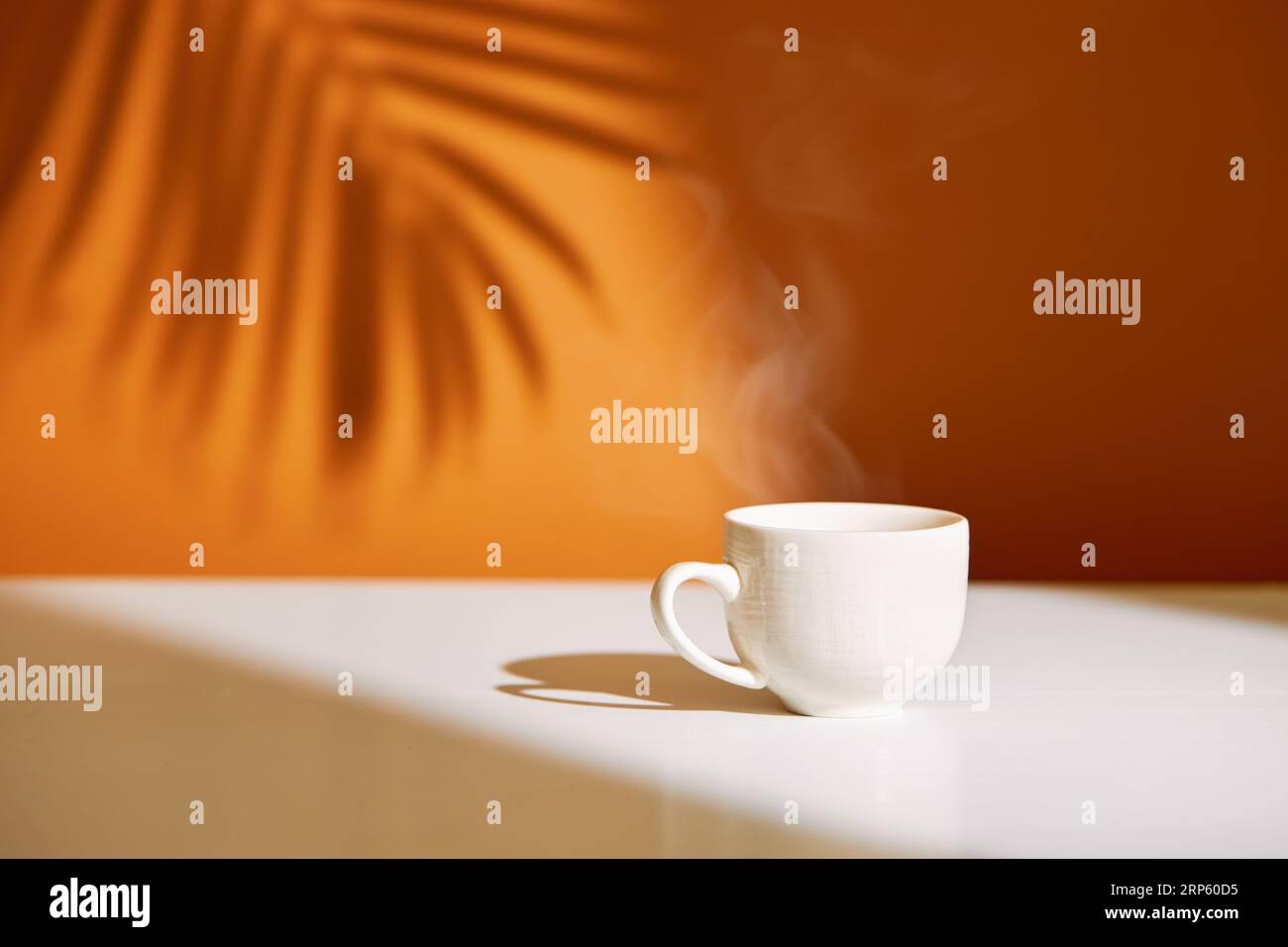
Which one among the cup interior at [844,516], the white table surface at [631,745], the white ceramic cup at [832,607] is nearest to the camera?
the white table surface at [631,745]

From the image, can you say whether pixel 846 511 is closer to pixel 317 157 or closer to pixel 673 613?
pixel 673 613

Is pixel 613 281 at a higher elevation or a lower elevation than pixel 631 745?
higher

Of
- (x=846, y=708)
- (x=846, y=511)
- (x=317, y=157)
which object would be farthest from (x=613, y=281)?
(x=846, y=708)

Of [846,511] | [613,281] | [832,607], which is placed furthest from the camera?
[613,281]

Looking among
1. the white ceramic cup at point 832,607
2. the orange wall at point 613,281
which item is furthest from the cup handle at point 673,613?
the orange wall at point 613,281

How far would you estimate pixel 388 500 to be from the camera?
1.23 meters

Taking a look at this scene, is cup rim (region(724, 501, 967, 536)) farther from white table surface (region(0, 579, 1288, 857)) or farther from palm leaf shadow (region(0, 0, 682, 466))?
palm leaf shadow (region(0, 0, 682, 466))

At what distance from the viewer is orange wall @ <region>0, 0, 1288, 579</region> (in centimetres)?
120

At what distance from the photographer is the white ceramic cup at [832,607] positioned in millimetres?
653

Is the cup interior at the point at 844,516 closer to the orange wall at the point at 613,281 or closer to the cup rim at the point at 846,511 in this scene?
the cup rim at the point at 846,511

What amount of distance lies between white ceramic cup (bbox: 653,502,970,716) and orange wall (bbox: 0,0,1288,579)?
1.74 feet

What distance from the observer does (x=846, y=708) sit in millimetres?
696

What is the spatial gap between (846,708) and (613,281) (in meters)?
0.63

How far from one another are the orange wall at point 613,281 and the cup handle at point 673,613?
20.6 inches
